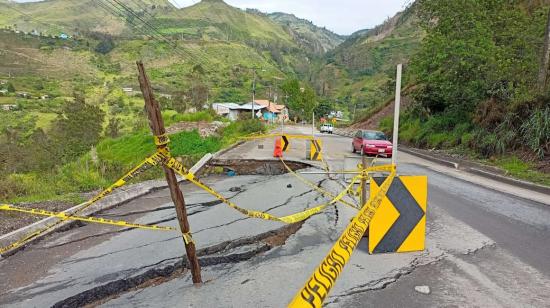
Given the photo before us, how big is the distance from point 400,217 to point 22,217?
21.5 feet

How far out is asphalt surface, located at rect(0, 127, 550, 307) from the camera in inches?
160

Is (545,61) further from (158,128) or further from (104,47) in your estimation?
(104,47)

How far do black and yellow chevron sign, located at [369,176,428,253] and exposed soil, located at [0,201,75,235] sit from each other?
585 centimetres

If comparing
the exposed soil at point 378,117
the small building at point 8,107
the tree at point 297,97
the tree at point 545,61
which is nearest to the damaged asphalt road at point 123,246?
the tree at point 545,61

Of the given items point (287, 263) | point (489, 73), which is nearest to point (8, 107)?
point (489, 73)

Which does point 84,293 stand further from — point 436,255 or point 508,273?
point 508,273

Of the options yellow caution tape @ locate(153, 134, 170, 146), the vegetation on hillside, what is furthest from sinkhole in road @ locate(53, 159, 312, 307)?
the vegetation on hillside

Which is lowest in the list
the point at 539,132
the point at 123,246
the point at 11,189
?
the point at 11,189

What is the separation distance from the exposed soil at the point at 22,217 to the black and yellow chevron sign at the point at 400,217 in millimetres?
5853

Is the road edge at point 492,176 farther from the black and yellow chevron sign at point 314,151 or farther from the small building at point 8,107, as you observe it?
the small building at point 8,107

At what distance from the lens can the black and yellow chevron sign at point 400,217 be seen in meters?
5.13

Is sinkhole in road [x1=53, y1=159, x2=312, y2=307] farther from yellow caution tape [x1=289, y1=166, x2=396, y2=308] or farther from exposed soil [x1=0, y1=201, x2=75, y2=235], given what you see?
exposed soil [x1=0, y1=201, x2=75, y2=235]

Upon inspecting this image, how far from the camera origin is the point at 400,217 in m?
5.19

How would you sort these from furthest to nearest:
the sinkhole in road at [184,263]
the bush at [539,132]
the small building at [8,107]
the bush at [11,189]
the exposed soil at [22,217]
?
the small building at [8,107]
the bush at [539,132]
the bush at [11,189]
the exposed soil at [22,217]
the sinkhole in road at [184,263]
